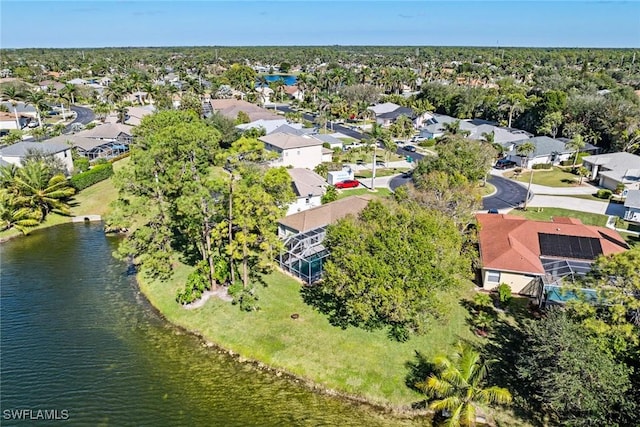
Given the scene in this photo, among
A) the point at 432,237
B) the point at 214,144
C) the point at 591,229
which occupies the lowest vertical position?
the point at 591,229

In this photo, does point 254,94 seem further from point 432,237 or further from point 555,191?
point 432,237

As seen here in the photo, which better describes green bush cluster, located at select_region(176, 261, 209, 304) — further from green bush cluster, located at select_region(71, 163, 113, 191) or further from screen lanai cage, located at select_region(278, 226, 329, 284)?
green bush cluster, located at select_region(71, 163, 113, 191)

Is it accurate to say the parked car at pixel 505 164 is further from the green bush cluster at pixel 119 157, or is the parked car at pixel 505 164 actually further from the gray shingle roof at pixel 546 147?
the green bush cluster at pixel 119 157

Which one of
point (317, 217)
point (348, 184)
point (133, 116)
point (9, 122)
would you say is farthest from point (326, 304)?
point (9, 122)

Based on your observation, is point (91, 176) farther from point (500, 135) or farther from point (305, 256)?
point (500, 135)

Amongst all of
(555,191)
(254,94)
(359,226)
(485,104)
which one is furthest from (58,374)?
(254,94)

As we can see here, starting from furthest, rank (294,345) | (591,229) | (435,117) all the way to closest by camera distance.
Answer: (435,117)
(591,229)
(294,345)

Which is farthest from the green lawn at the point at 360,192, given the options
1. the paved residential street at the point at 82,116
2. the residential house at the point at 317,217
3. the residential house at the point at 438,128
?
the paved residential street at the point at 82,116
